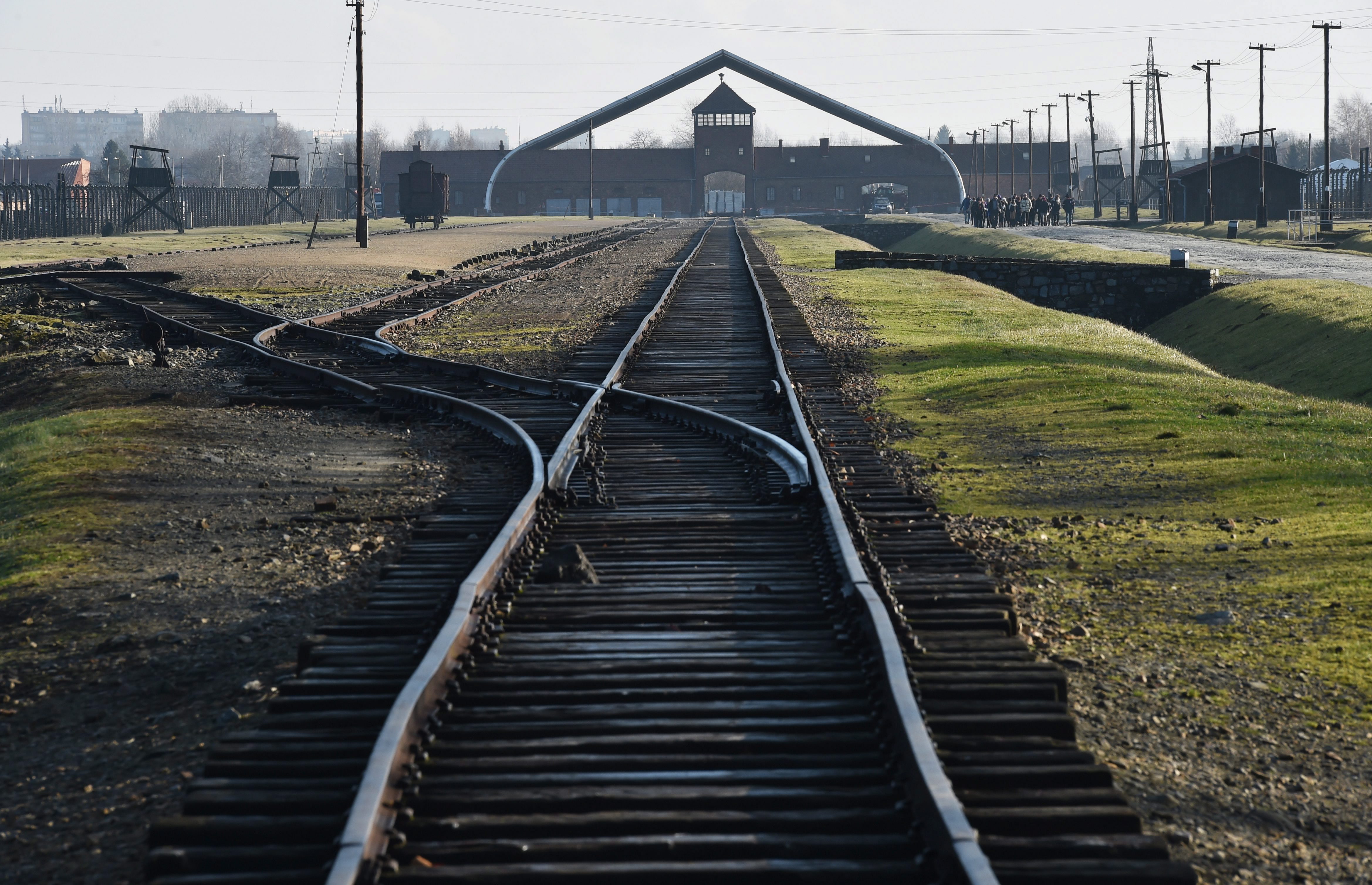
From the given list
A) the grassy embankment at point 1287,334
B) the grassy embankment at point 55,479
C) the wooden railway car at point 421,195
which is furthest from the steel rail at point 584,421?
the wooden railway car at point 421,195

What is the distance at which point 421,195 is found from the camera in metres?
67.2

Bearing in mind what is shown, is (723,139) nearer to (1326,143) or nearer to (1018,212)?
(1018,212)

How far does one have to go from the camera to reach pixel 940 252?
59.1m

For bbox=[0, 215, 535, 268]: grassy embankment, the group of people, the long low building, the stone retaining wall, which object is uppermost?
the long low building

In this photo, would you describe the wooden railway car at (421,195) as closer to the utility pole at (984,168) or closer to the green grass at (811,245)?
the green grass at (811,245)

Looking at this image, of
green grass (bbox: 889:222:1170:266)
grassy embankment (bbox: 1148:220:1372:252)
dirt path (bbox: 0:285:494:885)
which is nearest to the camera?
dirt path (bbox: 0:285:494:885)

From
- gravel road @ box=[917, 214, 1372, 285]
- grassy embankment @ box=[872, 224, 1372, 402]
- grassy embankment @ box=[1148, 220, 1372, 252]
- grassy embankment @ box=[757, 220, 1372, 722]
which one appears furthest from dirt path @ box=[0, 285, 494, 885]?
grassy embankment @ box=[1148, 220, 1372, 252]

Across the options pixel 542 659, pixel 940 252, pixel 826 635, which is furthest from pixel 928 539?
pixel 940 252

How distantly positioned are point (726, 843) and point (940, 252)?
5723 cm

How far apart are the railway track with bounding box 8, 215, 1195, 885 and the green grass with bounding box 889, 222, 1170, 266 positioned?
86.1 ft

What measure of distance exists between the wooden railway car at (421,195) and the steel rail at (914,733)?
2455 inches

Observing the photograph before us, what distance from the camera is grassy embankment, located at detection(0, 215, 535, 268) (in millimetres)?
41062

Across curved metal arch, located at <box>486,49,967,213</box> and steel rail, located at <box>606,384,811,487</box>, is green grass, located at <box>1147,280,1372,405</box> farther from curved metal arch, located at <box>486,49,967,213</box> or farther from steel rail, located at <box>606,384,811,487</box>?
curved metal arch, located at <box>486,49,967,213</box>

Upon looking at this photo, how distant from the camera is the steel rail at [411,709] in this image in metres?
3.44
